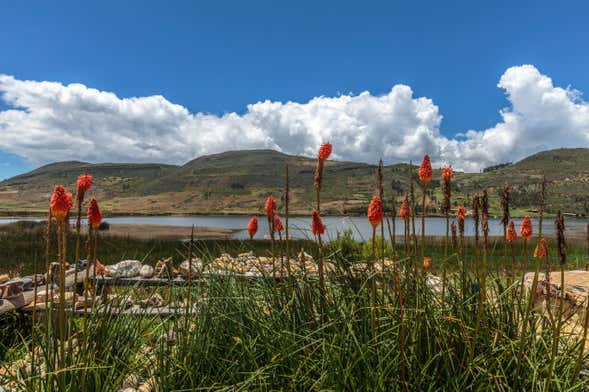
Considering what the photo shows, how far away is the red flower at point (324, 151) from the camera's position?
2758mm

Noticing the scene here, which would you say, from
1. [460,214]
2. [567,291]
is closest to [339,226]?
[567,291]

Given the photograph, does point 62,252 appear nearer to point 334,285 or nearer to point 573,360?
point 334,285

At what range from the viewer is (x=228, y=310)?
136 inches

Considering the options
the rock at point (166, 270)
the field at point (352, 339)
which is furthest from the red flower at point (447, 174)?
the rock at point (166, 270)

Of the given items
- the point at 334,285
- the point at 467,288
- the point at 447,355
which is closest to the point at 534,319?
the point at 467,288

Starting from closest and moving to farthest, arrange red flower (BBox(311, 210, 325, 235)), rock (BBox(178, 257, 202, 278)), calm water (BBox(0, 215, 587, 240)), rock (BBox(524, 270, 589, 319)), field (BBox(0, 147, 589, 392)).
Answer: field (BBox(0, 147, 589, 392))
red flower (BBox(311, 210, 325, 235))
calm water (BBox(0, 215, 587, 240))
rock (BBox(178, 257, 202, 278))
rock (BBox(524, 270, 589, 319))

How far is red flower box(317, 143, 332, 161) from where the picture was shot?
9.05 ft

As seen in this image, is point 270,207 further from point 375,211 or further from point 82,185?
point 82,185

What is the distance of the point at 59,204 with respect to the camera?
7.43 feet

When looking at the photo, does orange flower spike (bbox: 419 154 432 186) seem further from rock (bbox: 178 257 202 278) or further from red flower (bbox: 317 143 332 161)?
rock (bbox: 178 257 202 278)

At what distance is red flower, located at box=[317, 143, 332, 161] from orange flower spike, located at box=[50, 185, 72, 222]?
1.61m

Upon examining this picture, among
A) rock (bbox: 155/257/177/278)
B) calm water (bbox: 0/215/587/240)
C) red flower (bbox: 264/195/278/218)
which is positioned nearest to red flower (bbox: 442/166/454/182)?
calm water (bbox: 0/215/587/240)

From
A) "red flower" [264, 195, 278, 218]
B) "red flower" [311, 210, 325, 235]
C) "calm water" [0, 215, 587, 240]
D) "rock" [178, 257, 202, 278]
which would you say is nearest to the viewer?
"red flower" [311, 210, 325, 235]

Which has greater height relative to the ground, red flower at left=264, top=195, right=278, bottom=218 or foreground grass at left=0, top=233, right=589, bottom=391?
red flower at left=264, top=195, right=278, bottom=218
